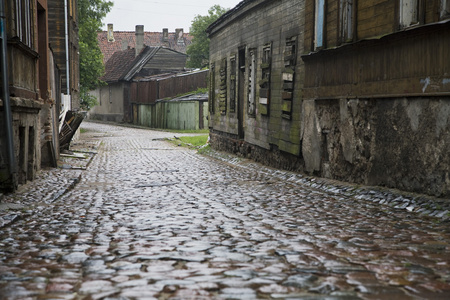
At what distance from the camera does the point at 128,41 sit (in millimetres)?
73625

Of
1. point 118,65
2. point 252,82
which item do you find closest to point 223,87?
point 252,82

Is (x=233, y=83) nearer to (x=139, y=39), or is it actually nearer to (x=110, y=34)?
(x=139, y=39)

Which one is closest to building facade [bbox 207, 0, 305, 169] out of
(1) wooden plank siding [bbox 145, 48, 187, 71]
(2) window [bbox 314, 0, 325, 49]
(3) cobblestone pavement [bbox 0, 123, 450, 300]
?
(2) window [bbox 314, 0, 325, 49]

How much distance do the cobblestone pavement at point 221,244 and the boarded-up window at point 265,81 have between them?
17.6ft

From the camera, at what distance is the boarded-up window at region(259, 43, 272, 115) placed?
16.1 metres

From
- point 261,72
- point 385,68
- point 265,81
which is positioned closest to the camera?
point 385,68

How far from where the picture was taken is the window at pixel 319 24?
40.1ft

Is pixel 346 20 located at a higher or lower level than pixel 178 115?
higher

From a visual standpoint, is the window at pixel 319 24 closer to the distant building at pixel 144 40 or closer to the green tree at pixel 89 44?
the green tree at pixel 89 44

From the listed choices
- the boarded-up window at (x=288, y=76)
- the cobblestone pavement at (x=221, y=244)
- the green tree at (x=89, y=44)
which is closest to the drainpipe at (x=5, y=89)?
the cobblestone pavement at (x=221, y=244)

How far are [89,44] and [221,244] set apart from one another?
104ft

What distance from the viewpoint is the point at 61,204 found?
9008 millimetres

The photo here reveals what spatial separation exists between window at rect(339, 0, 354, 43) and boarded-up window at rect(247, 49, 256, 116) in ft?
21.4

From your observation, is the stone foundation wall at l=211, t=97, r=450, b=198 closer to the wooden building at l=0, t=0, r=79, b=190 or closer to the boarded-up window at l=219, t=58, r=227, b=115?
the wooden building at l=0, t=0, r=79, b=190
